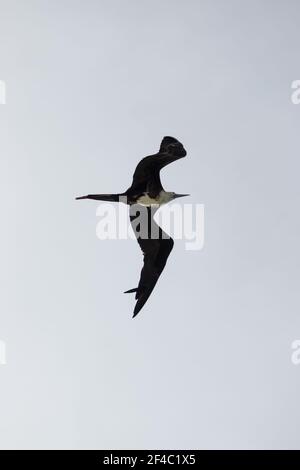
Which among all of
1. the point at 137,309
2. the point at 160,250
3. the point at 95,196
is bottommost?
the point at 137,309

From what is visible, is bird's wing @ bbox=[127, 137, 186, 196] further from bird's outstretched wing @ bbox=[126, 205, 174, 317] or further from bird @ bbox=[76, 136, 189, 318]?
bird's outstretched wing @ bbox=[126, 205, 174, 317]

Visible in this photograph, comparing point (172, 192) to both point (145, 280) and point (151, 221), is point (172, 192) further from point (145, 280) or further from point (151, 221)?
point (145, 280)

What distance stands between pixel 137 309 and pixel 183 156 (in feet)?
9.96

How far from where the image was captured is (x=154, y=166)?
48.3ft

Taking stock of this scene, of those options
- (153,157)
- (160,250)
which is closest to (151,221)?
(160,250)

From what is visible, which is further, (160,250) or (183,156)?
(160,250)

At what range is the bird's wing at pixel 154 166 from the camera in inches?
562

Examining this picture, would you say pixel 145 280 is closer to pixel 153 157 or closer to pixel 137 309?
pixel 137 309

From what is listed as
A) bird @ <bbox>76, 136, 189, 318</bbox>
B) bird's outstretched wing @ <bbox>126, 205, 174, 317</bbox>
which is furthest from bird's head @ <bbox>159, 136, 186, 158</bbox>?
bird's outstretched wing @ <bbox>126, 205, 174, 317</bbox>

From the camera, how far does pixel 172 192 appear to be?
15414 millimetres

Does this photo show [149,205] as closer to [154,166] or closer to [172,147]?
[154,166]

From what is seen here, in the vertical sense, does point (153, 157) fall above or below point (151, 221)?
above

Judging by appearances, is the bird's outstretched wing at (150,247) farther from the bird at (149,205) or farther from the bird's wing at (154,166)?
the bird's wing at (154,166)

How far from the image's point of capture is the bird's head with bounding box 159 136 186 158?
46.8ft
